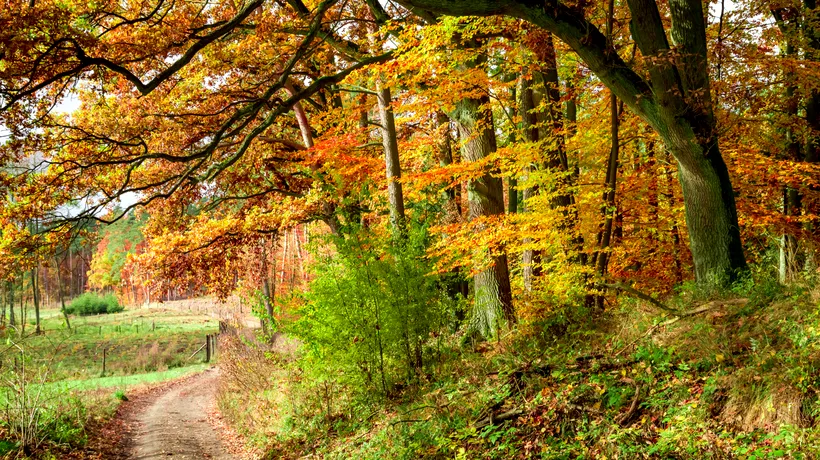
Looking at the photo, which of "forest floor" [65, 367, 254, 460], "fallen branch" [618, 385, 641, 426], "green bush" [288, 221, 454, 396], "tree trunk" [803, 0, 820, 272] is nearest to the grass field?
"forest floor" [65, 367, 254, 460]

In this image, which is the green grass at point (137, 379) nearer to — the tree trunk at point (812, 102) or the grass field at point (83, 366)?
the grass field at point (83, 366)

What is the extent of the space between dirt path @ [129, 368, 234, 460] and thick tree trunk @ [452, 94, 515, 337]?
5.15 meters

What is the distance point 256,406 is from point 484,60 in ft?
27.5

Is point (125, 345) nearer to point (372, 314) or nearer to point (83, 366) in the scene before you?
point (83, 366)

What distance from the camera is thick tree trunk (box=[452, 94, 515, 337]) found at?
8922 millimetres

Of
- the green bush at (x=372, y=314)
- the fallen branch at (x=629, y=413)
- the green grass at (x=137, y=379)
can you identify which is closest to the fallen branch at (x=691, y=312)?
the fallen branch at (x=629, y=413)

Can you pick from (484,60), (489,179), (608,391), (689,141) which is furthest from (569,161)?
(608,391)

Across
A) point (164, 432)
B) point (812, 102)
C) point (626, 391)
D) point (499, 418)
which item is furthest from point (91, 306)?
point (626, 391)

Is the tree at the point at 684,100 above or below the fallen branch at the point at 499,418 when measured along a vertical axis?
above

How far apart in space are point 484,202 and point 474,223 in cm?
67

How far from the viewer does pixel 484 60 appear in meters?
9.62

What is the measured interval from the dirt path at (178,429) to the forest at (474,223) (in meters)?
0.54

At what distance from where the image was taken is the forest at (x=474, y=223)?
502 centimetres

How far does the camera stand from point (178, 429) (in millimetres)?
12047
